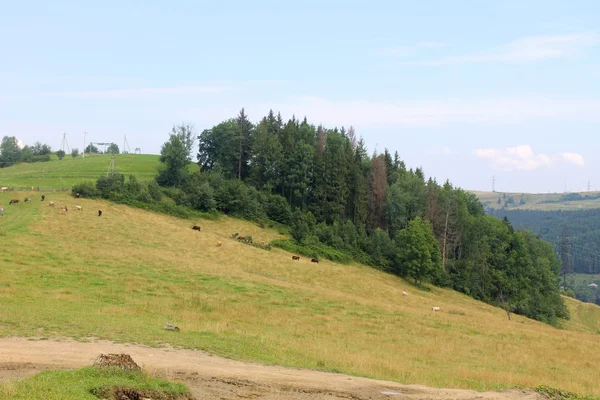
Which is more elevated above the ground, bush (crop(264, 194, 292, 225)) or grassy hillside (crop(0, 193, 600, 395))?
bush (crop(264, 194, 292, 225))

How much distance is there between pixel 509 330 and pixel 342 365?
976 inches

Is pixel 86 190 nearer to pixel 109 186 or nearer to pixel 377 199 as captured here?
pixel 109 186

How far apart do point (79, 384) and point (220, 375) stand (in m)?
5.13

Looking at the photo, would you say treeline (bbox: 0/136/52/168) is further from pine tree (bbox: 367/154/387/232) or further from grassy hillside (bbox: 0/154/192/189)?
pine tree (bbox: 367/154/387/232)

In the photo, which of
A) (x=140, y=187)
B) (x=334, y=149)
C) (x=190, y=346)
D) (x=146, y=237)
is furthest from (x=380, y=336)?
(x=334, y=149)

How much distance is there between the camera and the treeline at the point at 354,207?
8325cm

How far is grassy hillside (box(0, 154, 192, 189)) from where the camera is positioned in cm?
9299

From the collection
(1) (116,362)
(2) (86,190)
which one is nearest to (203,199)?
(2) (86,190)

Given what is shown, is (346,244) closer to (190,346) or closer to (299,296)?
(299,296)

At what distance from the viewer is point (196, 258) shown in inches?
2085

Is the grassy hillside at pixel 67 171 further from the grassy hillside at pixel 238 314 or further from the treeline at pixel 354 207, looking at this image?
the grassy hillside at pixel 238 314

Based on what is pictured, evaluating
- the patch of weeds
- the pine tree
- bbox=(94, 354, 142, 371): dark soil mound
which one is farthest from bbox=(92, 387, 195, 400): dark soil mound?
the pine tree

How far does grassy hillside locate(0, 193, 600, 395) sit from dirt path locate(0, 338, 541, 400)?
4.84 ft

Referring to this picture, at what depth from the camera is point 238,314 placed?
32.7m
